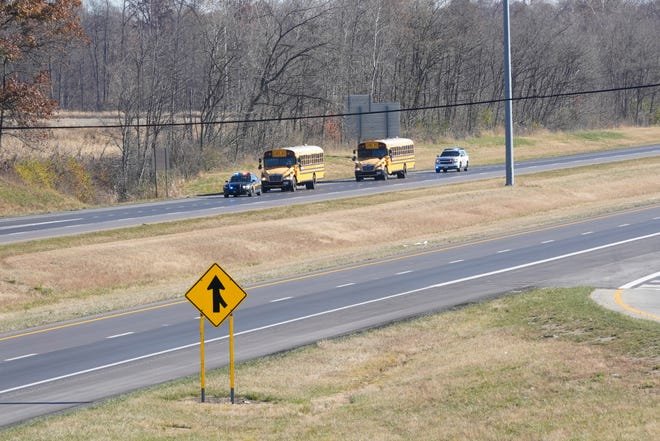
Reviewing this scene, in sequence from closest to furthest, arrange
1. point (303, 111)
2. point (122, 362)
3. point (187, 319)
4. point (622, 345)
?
point (622, 345) → point (122, 362) → point (187, 319) → point (303, 111)

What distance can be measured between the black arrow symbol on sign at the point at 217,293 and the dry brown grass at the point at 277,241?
9957mm

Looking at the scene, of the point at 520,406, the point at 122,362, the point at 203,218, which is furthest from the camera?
the point at 203,218

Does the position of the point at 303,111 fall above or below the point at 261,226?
above

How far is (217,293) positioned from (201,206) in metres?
34.8

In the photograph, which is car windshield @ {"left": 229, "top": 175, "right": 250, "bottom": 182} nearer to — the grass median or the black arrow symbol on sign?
the grass median

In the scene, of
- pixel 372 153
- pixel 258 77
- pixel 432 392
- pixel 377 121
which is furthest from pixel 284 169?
pixel 432 392

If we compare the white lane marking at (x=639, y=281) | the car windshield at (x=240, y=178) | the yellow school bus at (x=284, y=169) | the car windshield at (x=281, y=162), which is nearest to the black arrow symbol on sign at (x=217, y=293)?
the white lane marking at (x=639, y=281)

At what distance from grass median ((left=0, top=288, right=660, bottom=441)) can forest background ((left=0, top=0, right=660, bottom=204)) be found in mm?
31927

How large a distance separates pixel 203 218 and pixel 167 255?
29.7 ft

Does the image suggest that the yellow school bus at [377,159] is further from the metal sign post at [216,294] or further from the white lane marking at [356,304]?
the metal sign post at [216,294]

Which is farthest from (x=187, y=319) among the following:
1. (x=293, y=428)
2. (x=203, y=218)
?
(x=203, y=218)

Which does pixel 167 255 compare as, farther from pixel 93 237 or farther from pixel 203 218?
pixel 203 218

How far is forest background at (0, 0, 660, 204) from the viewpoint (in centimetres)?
5928

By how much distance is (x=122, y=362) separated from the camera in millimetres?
19656
